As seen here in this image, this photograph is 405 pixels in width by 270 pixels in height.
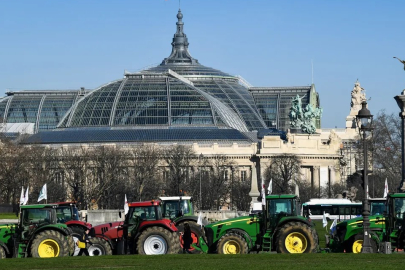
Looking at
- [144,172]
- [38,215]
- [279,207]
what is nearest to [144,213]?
[38,215]

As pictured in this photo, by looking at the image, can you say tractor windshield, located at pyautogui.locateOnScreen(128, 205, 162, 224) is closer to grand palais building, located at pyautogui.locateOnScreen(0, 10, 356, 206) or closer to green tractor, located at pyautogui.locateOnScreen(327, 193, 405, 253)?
green tractor, located at pyautogui.locateOnScreen(327, 193, 405, 253)

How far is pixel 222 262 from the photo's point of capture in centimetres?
3894

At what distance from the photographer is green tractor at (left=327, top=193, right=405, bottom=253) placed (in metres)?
45.0

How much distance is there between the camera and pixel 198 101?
179875mm

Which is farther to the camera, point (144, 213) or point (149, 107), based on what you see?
point (149, 107)

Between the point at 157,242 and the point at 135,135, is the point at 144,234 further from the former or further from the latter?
the point at 135,135

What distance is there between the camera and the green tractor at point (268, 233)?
4438 cm

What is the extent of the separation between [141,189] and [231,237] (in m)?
77.0

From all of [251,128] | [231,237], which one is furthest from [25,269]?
[251,128]

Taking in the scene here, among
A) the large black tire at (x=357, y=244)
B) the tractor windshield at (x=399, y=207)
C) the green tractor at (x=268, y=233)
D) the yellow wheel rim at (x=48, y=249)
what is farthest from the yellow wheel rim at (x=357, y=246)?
the yellow wheel rim at (x=48, y=249)

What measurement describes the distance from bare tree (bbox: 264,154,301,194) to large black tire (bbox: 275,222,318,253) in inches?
3307

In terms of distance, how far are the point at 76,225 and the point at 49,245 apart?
4.99m

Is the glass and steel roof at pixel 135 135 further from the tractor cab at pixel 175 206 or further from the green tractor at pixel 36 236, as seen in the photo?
the green tractor at pixel 36 236

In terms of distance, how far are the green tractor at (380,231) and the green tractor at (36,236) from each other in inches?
342
